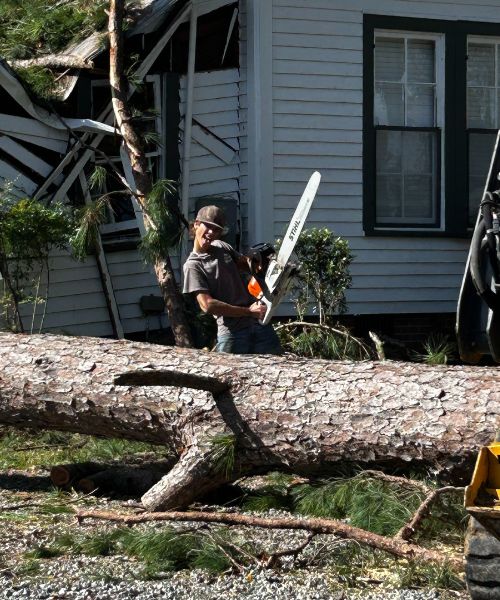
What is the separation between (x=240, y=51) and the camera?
1101cm

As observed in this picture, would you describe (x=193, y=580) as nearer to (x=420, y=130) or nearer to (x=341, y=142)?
(x=341, y=142)

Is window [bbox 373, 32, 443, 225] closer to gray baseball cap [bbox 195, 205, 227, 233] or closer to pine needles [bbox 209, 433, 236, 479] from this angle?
gray baseball cap [bbox 195, 205, 227, 233]

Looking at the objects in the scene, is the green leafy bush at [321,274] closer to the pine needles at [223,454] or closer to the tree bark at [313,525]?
the pine needles at [223,454]

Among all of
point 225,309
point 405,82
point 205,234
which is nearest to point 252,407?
point 225,309

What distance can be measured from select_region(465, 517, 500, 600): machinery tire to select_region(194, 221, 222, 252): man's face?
3875mm

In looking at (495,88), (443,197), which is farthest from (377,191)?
(495,88)

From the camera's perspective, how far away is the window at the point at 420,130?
36.9ft

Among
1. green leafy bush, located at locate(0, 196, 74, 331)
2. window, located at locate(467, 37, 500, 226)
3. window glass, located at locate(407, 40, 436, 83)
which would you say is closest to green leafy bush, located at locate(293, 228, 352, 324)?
green leafy bush, located at locate(0, 196, 74, 331)

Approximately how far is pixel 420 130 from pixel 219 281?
4.38 metres

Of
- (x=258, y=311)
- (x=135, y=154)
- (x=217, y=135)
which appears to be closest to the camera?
(x=258, y=311)

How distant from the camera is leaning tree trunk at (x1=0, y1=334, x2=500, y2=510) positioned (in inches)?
227

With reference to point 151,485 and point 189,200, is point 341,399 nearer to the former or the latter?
point 151,485

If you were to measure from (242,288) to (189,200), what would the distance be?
3181 millimetres

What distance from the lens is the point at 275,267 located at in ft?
25.1
